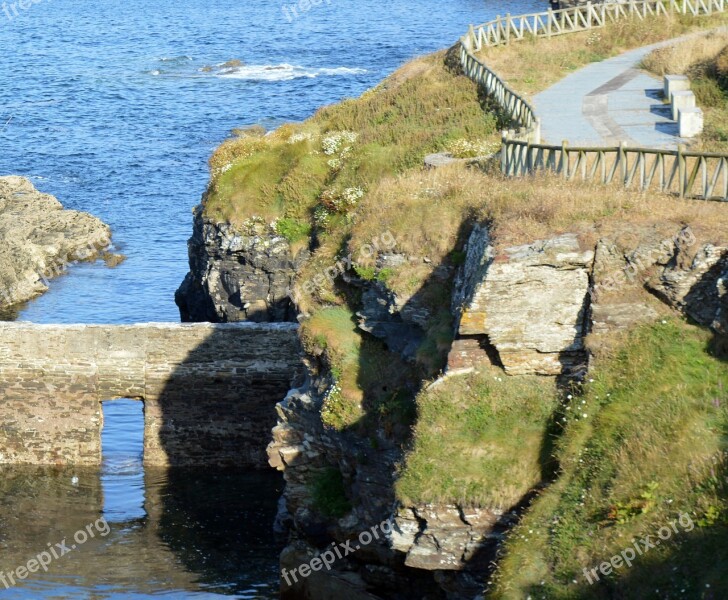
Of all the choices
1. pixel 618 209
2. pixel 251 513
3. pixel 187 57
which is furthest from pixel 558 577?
pixel 187 57

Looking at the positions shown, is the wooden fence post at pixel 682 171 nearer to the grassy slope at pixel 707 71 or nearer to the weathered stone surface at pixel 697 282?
the weathered stone surface at pixel 697 282

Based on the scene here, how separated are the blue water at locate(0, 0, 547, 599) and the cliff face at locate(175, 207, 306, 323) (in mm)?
4893

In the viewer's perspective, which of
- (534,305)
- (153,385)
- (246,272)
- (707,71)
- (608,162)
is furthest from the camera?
(707,71)

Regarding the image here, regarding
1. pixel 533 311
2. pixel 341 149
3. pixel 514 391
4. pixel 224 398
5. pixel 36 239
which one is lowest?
pixel 36 239

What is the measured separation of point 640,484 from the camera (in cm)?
1805

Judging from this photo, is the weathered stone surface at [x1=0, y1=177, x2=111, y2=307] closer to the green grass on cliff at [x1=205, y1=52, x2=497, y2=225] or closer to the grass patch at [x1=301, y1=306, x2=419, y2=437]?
the green grass on cliff at [x1=205, y1=52, x2=497, y2=225]

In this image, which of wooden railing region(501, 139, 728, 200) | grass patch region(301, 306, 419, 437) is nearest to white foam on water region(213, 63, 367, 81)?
wooden railing region(501, 139, 728, 200)

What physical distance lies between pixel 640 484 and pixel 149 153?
53372 millimetres

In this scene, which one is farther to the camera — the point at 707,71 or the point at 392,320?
the point at 707,71

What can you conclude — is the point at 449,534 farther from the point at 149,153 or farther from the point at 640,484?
the point at 149,153

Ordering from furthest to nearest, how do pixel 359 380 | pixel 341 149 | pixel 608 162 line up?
pixel 341 149 → pixel 608 162 → pixel 359 380

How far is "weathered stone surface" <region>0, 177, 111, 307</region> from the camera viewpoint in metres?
49.8

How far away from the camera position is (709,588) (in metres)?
15.7

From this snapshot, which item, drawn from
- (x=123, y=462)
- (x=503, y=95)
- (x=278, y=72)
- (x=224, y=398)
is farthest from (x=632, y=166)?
(x=278, y=72)
